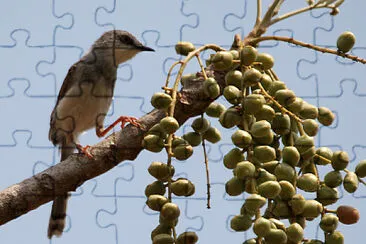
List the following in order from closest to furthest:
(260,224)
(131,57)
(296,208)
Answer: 1. (260,224)
2. (296,208)
3. (131,57)

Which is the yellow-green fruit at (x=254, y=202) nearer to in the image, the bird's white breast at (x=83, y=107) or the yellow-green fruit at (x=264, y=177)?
the yellow-green fruit at (x=264, y=177)

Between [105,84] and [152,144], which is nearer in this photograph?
[152,144]

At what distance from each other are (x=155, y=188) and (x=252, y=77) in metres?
0.58

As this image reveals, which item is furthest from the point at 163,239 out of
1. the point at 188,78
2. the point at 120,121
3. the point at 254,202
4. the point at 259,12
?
the point at 120,121

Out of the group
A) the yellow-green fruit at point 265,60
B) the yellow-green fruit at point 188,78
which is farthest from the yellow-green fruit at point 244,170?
the yellow-green fruit at point 188,78

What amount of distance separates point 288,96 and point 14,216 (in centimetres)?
141

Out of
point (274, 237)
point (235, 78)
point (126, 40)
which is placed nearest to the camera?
point (274, 237)

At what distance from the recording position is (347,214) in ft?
8.13

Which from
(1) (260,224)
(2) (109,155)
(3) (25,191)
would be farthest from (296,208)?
(3) (25,191)

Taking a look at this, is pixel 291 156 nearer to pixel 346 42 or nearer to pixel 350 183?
pixel 350 183

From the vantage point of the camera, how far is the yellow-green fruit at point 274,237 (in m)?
2.21

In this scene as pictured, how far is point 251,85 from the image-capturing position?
2705mm

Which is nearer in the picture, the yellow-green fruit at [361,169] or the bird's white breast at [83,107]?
the yellow-green fruit at [361,169]

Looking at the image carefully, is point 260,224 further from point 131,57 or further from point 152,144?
point 131,57
